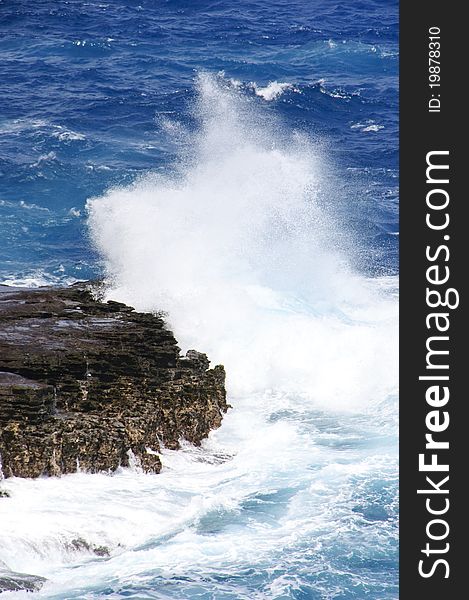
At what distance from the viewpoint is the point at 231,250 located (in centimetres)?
4081

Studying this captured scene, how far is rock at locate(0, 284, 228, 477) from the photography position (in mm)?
25922

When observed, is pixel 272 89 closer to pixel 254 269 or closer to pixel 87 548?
pixel 254 269

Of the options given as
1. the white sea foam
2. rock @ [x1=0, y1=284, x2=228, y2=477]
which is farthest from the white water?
the white sea foam

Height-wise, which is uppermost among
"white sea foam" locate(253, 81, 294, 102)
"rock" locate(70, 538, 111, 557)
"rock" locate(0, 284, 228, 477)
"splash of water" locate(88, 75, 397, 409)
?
"white sea foam" locate(253, 81, 294, 102)

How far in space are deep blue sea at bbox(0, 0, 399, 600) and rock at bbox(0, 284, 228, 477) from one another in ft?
1.90

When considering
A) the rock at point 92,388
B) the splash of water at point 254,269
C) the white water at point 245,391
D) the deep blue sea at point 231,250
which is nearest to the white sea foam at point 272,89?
the deep blue sea at point 231,250

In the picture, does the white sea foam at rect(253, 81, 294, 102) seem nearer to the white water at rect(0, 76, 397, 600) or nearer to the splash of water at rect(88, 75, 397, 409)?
the white water at rect(0, 76, 397, 600)

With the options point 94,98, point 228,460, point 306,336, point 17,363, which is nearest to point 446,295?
point 228,460

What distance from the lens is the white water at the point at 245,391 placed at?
76.6 feet

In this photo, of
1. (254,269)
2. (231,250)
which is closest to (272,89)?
(231,250)

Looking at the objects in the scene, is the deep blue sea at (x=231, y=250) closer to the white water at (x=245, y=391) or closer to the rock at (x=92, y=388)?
the white water at (x=245, y=391)

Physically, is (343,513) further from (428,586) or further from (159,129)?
(159,129)

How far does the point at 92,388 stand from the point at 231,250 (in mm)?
13932

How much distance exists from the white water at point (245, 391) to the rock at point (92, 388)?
1.79 ft
